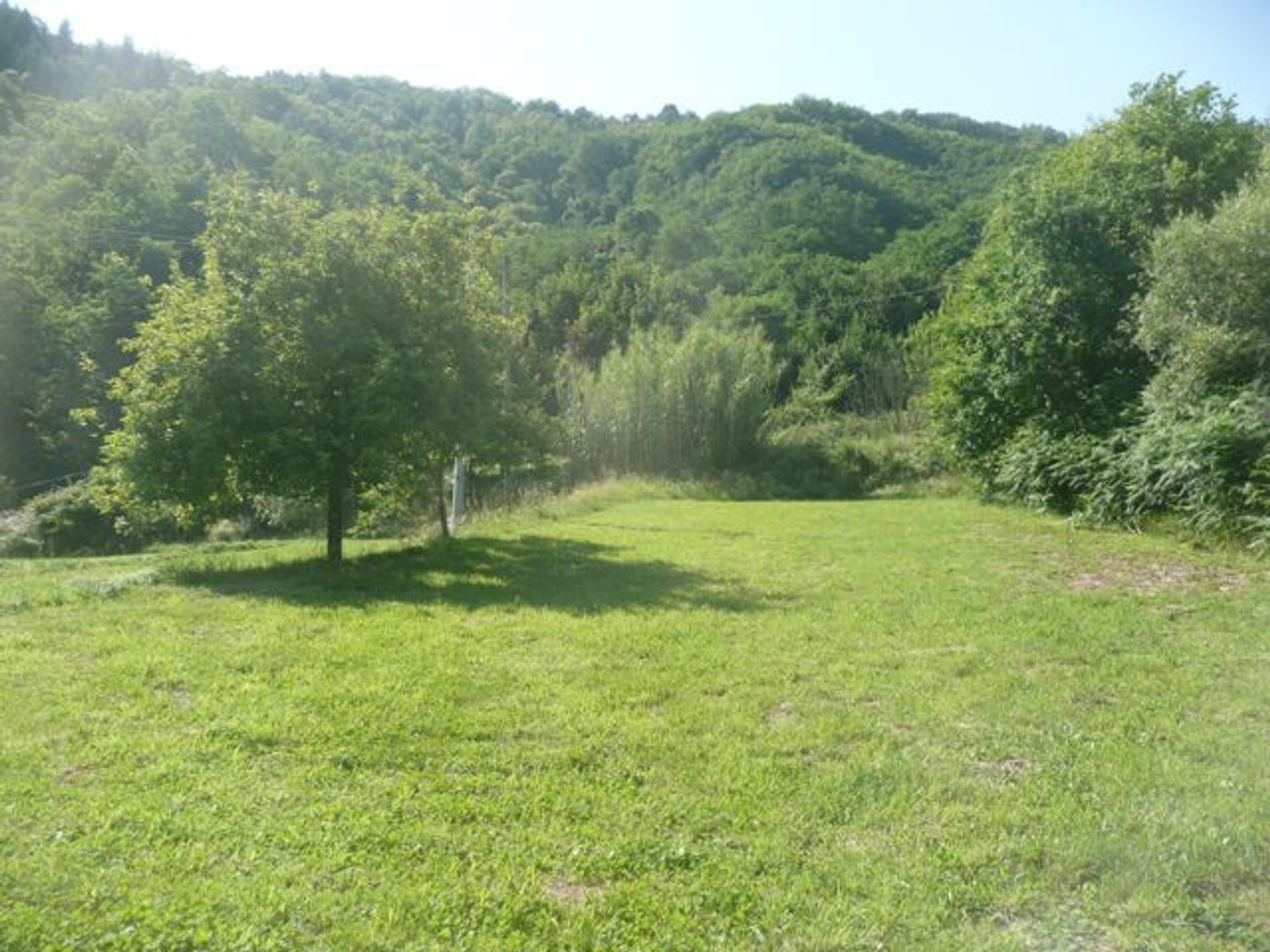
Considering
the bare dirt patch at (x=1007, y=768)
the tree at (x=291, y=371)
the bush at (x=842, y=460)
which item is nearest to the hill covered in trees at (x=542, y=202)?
the bush at (x=842, y=460)

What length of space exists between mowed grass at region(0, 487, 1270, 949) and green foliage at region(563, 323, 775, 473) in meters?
21.3

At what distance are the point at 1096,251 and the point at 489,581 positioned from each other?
523 inches

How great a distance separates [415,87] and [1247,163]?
230 ft

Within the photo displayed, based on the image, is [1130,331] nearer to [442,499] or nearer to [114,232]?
[442,499]

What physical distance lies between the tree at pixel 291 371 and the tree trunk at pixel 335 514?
0.03 metres

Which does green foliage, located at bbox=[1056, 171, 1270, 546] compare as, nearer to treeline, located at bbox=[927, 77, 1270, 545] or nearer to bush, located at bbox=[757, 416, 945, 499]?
treeline, located at bbox=[927, 77, 1270, 545]

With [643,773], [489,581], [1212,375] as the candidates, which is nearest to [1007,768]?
[643,773]

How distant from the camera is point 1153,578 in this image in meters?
10.1

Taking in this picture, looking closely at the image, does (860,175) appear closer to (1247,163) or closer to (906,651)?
(1247,163)

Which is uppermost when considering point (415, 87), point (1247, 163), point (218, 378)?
point (415, 87)

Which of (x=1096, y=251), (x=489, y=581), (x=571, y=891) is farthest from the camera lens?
(x=1096, y=251)

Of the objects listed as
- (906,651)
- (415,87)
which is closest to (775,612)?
(906,651)

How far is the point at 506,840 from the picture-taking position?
3848mm

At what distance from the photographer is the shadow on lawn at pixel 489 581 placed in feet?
31.2
